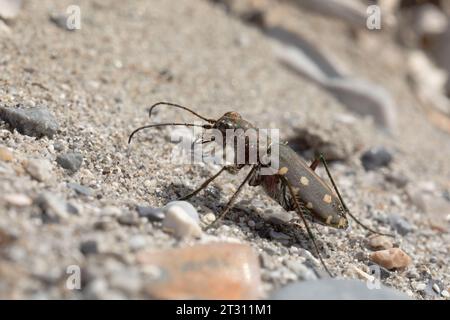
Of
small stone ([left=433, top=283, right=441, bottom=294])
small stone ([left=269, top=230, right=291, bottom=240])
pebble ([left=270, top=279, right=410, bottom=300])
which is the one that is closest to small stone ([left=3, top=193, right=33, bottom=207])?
pebble ([left=270, top=279, right=410, bottom=300])

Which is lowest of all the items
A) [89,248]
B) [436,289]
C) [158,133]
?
[436,289]

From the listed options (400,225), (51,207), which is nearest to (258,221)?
(400,225)

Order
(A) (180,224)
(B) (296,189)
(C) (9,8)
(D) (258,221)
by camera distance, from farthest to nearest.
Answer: (C) (9,8)
(D) (258,221)
(B) (296,189)
(A) (180,224)

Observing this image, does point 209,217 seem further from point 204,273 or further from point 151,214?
point 204,273

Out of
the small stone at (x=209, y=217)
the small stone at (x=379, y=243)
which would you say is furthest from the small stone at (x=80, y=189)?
the small stone at (x=379, y=243)

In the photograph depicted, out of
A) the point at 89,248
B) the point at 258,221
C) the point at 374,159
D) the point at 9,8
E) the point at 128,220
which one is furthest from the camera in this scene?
the point at 374,159
